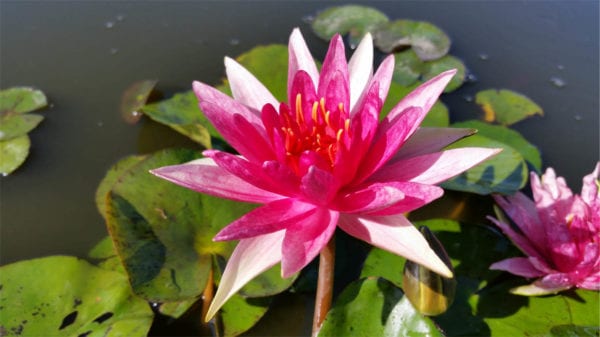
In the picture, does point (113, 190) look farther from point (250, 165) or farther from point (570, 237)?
point (570, 237)

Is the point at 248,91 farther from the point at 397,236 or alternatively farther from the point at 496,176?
the point at 496,176

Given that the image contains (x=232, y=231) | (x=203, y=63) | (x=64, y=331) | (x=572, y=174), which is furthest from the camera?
(x=203, y=63)

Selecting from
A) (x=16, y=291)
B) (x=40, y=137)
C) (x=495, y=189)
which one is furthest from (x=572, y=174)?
(x=40, y=137)

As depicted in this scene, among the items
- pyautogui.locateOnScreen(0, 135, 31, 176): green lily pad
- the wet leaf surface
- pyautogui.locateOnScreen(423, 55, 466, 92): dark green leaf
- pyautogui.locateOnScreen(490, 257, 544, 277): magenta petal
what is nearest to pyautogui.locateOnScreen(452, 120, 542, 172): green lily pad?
pyautogui.locateOnScreen(423, 55, 466, 92): dark green leaf

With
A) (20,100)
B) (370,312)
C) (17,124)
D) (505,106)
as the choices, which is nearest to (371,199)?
(370,312)

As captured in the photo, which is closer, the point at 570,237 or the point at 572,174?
the point at 570,237

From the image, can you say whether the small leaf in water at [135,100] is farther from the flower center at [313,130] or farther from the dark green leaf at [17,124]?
the flower center at [313,130]
